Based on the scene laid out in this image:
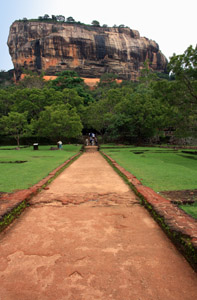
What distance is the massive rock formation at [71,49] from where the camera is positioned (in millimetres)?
64812

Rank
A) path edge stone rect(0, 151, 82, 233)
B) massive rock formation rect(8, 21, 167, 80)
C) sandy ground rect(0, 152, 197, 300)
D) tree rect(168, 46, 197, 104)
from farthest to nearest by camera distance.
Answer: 1. massive rock formation rect(8, 21, 167, 80)
2. tree rect(168, 46, 197, 104)
3. path edge stone rect(0, 151, 82, 233)
4. sandy ground rect(0, 152, 197, 300)

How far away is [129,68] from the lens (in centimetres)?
7225

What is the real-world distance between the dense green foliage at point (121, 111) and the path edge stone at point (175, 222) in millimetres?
9437

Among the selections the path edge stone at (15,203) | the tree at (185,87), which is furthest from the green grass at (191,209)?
the tree at (185,87)

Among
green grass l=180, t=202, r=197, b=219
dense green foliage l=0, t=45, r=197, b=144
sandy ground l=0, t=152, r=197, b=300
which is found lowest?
sandy ground l=0, t=152, r=197, b=300

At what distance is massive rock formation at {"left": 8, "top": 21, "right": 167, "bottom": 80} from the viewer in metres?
64.8

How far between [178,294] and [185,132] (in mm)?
12647

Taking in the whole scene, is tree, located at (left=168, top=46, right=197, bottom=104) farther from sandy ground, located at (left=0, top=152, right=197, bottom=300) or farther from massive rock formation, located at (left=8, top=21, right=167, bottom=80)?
massive rock formation, located at (left=8, top=21, right=167, bottom=80)

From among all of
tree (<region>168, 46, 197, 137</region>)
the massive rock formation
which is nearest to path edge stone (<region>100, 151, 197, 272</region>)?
tree (<region>168, 46, 197, 137</region>)

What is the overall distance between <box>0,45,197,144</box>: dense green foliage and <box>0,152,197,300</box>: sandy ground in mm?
10167

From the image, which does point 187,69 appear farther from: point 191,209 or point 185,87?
point 191,209

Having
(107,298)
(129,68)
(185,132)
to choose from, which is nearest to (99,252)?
(107,298)

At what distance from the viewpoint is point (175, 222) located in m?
2.73

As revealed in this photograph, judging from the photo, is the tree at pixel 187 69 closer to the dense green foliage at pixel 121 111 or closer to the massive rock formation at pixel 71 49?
the dense green foliage at pixel 121 111
